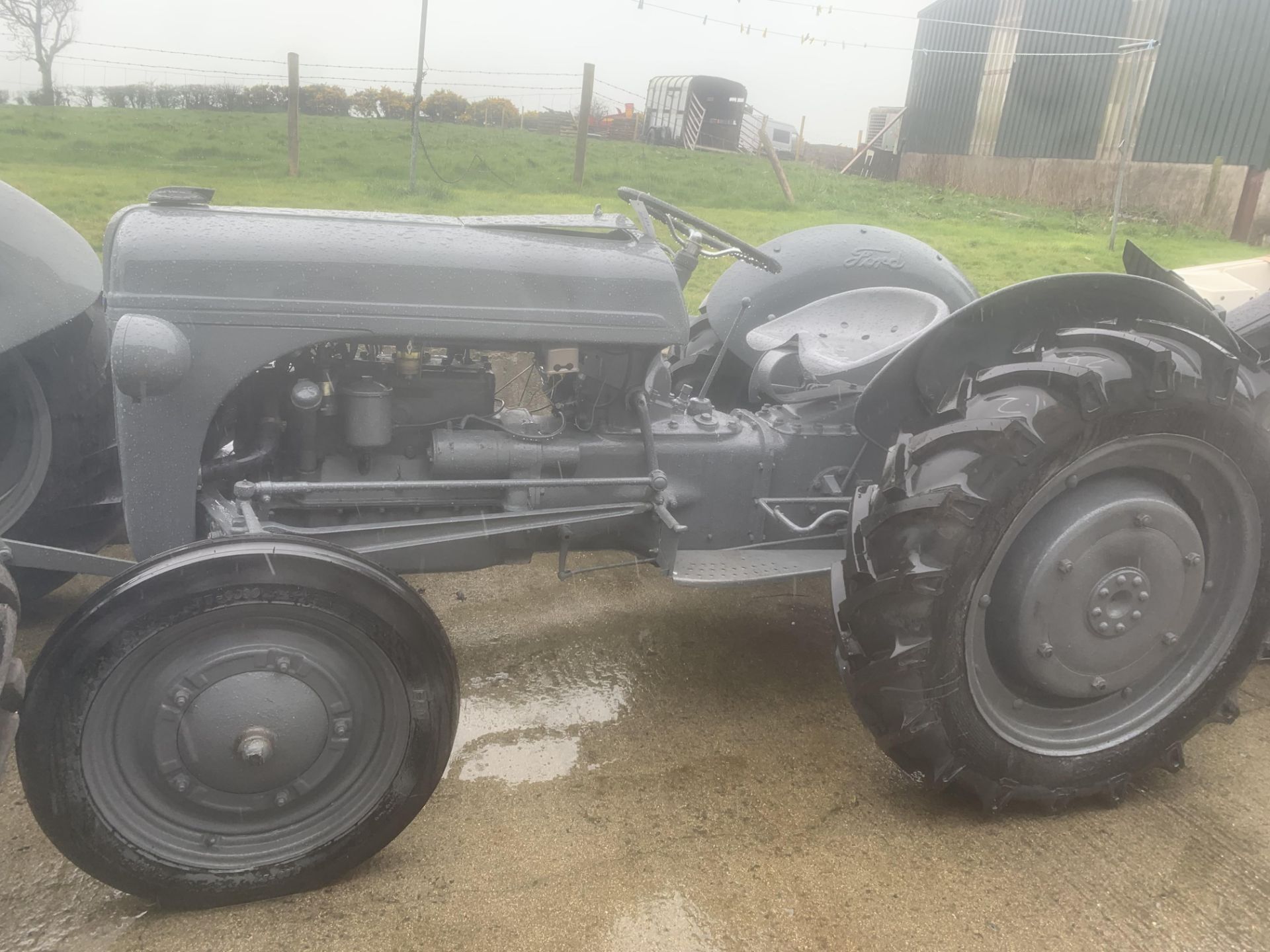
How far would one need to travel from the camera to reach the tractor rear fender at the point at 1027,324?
211cm

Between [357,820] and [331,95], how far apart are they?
3314 millimetres

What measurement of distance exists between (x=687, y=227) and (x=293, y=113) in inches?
87.2

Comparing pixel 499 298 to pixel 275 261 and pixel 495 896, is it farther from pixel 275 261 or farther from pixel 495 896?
pixel 495 896

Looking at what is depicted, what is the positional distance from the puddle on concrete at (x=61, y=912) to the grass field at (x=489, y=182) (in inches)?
94.7

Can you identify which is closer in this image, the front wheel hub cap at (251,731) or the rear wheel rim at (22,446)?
the front wheel hub cap at (251,731)

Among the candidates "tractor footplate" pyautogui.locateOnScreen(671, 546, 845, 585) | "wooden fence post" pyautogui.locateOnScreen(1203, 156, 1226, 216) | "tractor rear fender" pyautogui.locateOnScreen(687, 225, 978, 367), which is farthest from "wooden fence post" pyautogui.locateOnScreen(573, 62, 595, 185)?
"wooden fence post" pyautogui.locateOnScreen(1203, 156, 1226, 216)

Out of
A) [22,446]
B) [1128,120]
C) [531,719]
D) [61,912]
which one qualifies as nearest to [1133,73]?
[1128,120]

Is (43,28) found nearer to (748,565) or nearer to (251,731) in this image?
(251,731)

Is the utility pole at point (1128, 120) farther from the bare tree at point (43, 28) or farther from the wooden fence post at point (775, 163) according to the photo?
the bare tree at point (43, 28)

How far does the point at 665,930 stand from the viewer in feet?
5.76

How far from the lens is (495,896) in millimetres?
1831

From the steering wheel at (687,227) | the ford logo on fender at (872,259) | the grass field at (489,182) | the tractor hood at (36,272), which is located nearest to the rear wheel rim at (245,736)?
the tractor hood at (36,272)

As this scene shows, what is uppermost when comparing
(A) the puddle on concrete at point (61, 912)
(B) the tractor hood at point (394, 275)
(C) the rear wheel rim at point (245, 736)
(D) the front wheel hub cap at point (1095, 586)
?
(B) the tractor hood at point (394, 275)

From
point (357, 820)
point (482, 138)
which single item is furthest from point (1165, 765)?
point (482, 138)
